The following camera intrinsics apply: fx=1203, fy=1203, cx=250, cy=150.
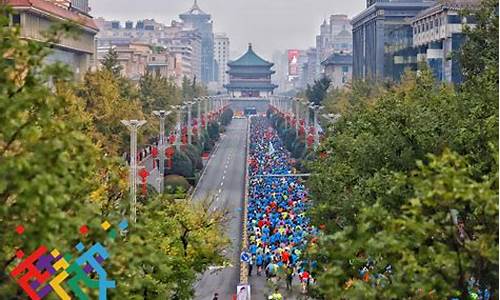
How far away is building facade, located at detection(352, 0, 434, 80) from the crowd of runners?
33300mm

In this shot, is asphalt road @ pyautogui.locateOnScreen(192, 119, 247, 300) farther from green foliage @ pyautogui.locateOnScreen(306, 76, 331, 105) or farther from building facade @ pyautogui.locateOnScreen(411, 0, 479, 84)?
building facade @ pyautogui.locateOnScreen(411, 0, 479, 84)

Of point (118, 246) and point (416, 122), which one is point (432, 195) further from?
point (416, 122)

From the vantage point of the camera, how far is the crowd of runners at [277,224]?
29988 mm

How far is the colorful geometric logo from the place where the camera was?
1309cm

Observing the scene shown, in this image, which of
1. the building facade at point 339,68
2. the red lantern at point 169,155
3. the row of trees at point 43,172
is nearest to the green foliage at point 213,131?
the red lantern at point 169,155

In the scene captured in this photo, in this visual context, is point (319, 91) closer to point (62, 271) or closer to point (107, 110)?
point (107, 110)

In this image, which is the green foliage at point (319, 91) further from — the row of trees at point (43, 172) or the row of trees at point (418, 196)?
the row of trees at point (43, 172)

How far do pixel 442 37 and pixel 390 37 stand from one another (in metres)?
24.2

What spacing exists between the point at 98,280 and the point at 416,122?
34.8 feet

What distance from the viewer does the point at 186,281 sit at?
2333cm

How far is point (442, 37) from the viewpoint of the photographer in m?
88.2

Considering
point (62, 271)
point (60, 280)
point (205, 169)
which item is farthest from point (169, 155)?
point (60, 280)

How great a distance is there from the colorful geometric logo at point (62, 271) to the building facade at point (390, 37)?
3488 inches

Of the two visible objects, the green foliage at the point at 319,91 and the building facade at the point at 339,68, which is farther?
the building facade at the point at 339,68
